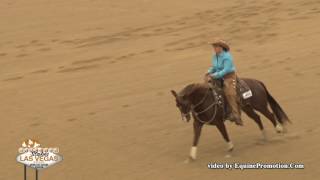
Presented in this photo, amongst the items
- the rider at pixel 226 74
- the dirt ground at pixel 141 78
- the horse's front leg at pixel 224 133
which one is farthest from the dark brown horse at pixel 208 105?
the dirt ground at pixel 141 78

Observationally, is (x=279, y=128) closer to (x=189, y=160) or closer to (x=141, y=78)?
(x=189, y=160)

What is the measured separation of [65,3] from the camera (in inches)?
981

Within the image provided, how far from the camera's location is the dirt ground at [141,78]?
10.2 meters

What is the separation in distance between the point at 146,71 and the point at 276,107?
5570mm

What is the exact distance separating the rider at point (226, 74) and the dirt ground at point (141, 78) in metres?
0.69

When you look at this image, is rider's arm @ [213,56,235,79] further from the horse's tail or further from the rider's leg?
the horse's tail

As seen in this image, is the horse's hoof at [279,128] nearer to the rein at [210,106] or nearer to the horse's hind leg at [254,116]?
the horse's hind leg at [254,116]

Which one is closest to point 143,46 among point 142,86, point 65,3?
point 142,86

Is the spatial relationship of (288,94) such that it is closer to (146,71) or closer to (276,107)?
(276,107)

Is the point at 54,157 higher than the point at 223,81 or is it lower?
lower

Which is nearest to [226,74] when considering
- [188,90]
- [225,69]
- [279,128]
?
[225,69]

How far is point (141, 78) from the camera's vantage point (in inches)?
602

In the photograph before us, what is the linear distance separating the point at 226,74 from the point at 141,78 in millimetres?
5434

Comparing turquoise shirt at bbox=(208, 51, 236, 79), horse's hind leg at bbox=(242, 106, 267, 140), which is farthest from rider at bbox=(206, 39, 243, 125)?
horse's hind leg at bbox=(242, 106, 267, 140)
